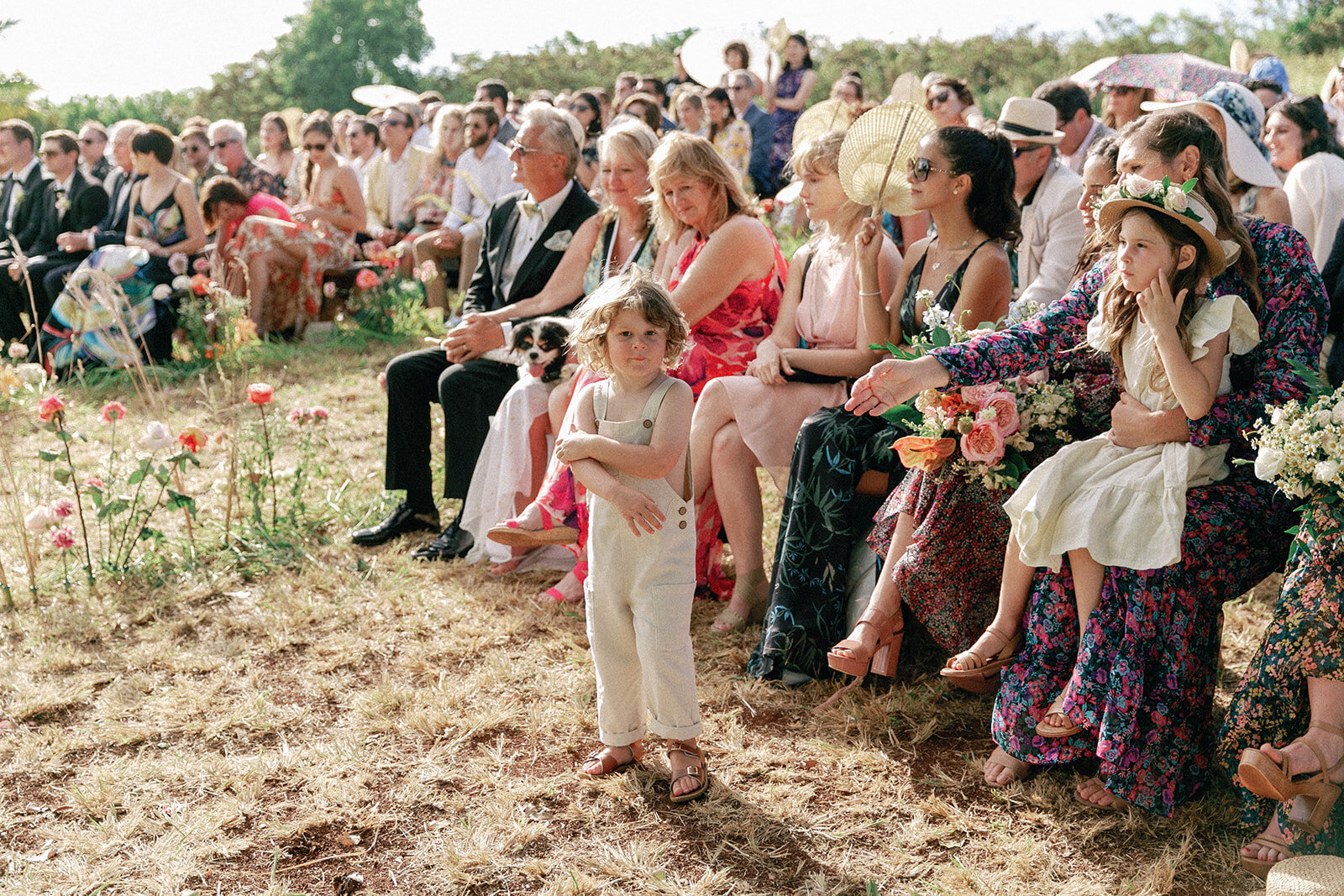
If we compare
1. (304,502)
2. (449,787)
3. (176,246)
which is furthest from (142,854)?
(176,246)

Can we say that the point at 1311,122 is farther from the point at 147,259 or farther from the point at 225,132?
the point at 225,132


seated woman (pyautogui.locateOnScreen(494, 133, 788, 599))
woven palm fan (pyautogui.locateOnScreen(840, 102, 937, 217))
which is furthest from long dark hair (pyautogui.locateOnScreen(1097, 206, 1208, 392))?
seated woman (pyautogui.locateOnScreen(494, 133, 788, 599))

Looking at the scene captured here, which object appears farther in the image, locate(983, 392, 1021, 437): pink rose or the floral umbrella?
the floral umbrella

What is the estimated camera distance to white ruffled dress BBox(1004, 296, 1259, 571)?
2795 mm

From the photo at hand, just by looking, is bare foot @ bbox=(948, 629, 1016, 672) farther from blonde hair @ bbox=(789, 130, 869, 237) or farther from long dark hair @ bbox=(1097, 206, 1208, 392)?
blonde hair @ bbox=(789, 130, 869, 237)

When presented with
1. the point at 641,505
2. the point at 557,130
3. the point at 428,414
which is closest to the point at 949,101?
the point at 557,130

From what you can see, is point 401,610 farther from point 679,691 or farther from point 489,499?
point 679,691

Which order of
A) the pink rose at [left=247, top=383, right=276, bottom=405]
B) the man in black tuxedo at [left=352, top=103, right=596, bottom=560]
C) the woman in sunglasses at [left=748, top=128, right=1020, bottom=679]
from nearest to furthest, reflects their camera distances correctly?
the woman in sunglasses at [left=748, top=128, right=1020, bottom=679]
the pink rose at [left=247, top=383, right=276, bottom=405]
the man in black tuxedo at [left=352, top=103, right=596, bottom=560]

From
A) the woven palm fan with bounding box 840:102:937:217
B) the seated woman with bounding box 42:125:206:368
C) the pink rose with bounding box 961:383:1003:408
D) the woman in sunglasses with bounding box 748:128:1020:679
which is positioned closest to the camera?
the pink rose with bounding box 961:383:1003:408

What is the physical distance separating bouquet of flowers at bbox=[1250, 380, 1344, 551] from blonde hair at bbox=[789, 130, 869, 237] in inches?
73.6

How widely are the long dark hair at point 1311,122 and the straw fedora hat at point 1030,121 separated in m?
0.91

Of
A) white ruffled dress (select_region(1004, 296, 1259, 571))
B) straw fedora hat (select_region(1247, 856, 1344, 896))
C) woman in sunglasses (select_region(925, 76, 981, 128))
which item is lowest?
straw fedora hat (select_region(1247, 856, 1344, 896))

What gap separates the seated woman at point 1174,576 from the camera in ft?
9.25

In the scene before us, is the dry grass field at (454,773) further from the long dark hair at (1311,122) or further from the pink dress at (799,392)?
the long dark hair at (1311,122)
